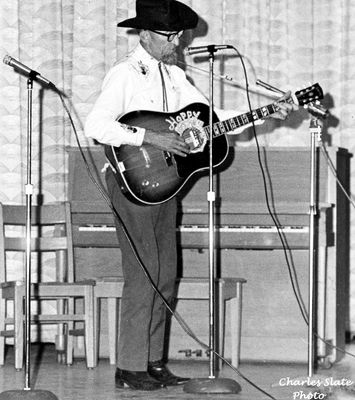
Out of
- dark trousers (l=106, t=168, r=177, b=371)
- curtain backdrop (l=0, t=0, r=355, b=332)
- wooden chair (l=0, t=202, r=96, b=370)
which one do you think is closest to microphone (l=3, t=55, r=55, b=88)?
dark trousers (l=106, t=168, r=177, b=371)

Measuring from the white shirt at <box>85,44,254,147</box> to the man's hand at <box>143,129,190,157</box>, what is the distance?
3 centimetres

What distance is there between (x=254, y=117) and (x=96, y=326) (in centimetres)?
145

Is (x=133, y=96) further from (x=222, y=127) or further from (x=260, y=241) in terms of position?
(x=260, y=241)

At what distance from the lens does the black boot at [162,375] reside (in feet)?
12.6

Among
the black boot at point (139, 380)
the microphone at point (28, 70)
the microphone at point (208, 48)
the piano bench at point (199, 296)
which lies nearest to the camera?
the microphone at point (28, 70)

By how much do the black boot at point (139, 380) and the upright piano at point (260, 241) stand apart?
0.87 metres

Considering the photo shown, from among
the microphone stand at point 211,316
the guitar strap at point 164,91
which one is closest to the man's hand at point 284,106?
the microphone stand at point 211,316

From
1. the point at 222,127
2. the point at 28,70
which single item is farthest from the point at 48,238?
the point at 28,70

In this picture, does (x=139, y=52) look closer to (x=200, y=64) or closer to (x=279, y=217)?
(x=279, y=217)

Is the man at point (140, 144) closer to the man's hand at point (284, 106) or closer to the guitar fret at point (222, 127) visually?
the man's hand at point (284, 106)

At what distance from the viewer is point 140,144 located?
3666 millimetres

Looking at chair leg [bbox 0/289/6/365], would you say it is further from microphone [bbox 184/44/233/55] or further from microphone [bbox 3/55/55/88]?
microphone [bbox 184/44/233/55]

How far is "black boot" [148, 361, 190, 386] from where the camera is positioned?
152 inches

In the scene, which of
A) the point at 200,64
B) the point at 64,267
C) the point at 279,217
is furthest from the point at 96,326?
the point at 200,64
